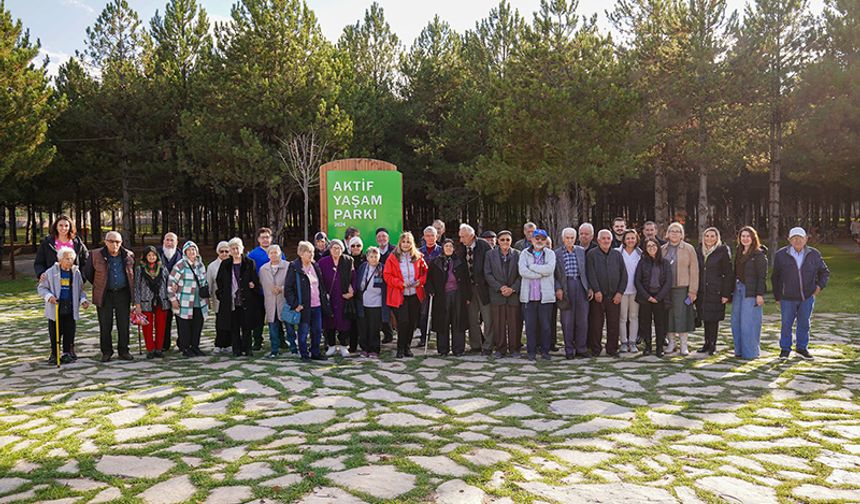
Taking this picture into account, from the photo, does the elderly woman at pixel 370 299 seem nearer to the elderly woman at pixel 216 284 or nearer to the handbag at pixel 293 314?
the handbag at pixel 293 314

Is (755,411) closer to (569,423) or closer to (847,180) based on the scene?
(569,423)

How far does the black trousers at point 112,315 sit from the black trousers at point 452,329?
13.1 feet

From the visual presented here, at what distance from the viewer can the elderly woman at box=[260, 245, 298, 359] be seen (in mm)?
8828

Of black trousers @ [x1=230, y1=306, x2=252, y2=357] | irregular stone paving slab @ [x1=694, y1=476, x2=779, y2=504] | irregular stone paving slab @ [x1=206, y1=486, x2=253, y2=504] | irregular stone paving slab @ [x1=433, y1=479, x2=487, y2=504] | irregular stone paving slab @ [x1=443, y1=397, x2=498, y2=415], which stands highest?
black trousers @ [x1=230, y1=306, x2=252, y2=357]

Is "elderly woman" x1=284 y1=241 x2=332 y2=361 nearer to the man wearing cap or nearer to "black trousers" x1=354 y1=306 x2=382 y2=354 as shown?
"black trousers" x1=354 y1=306 x2=382 y2=354

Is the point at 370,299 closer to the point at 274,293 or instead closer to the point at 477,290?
the point at 274,293

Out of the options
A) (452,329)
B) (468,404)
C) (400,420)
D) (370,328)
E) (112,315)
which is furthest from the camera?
(452,329)

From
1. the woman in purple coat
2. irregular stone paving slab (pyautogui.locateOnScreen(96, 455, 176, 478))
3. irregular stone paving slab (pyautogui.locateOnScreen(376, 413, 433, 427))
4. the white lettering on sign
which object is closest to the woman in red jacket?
the woman in purple coat

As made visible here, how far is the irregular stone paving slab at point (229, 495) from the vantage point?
405 centimetres

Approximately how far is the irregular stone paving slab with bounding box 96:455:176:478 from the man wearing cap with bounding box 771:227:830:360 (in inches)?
286

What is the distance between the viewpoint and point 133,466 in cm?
465

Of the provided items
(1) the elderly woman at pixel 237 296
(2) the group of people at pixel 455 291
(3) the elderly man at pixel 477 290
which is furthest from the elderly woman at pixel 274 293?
(3) the elderly man at pixel 477 290

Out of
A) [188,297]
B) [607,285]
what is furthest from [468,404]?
[188,297]

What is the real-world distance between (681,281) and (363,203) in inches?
216
